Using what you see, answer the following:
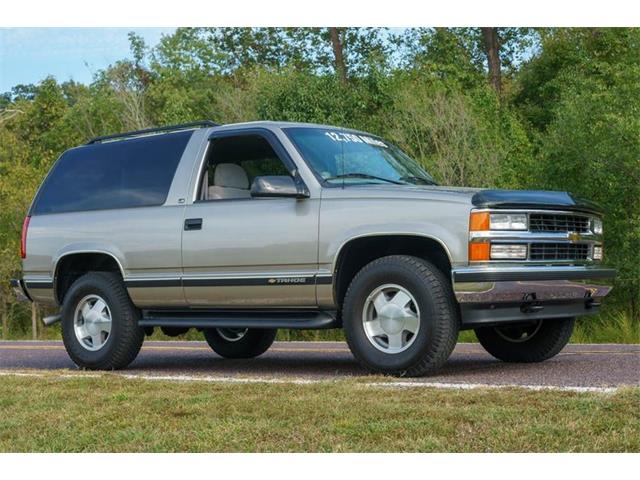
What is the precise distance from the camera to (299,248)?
30.8 feet

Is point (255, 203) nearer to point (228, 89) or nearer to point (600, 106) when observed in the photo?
point (600, 106)

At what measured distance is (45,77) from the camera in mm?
31344

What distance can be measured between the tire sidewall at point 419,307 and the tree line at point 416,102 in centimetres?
1429

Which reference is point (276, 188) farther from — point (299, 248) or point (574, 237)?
point (574, 237)

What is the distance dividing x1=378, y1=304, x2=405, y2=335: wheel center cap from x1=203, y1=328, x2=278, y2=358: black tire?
11.1 ft

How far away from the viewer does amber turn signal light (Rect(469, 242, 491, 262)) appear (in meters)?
8.55

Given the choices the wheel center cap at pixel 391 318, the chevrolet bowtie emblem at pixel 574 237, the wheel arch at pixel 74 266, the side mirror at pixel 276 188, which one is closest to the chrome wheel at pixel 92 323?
the wheel arch at pixel 74 266

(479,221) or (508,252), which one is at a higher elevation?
(479,221)

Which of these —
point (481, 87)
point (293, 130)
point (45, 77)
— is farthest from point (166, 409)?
point (45, 77)

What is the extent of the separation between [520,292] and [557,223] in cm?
85

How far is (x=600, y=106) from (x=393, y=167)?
15.1 m

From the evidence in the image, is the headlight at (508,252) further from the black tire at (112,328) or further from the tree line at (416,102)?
the tree line at (416,102)

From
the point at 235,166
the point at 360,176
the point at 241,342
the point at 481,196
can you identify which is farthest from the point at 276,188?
the point at 241,342

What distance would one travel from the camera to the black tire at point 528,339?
10.4m
